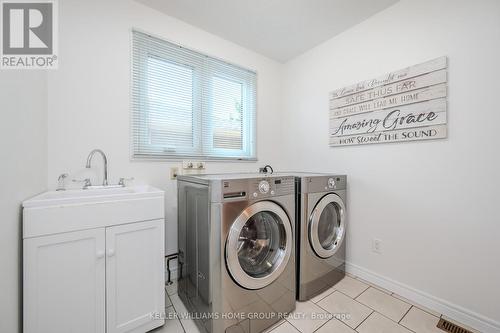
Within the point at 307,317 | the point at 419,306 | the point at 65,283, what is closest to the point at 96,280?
the point at 65,283

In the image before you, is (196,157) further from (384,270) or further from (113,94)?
(384,270)

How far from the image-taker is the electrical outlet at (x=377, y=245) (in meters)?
1.81

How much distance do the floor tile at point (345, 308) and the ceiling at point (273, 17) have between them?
2.46 m

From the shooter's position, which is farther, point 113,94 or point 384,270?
point 384,270

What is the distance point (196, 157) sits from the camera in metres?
2.08

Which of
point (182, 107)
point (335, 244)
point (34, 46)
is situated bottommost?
point (335, 244)

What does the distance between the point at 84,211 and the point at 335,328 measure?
170 cm

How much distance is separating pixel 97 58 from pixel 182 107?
723 mm

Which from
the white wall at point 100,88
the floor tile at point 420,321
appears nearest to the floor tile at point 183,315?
the white wall at point 100,88

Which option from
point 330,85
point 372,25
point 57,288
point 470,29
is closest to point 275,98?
point 330,85

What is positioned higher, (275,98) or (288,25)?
(288,25)

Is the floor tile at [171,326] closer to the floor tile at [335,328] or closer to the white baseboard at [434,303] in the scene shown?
the floor tile at [335,328]

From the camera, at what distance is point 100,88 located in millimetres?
1602

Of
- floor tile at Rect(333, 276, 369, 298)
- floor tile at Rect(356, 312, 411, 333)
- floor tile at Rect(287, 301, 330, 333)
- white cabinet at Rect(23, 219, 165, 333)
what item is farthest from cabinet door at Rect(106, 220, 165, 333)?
floor tile at Rect(333, 276, 369, 298)
